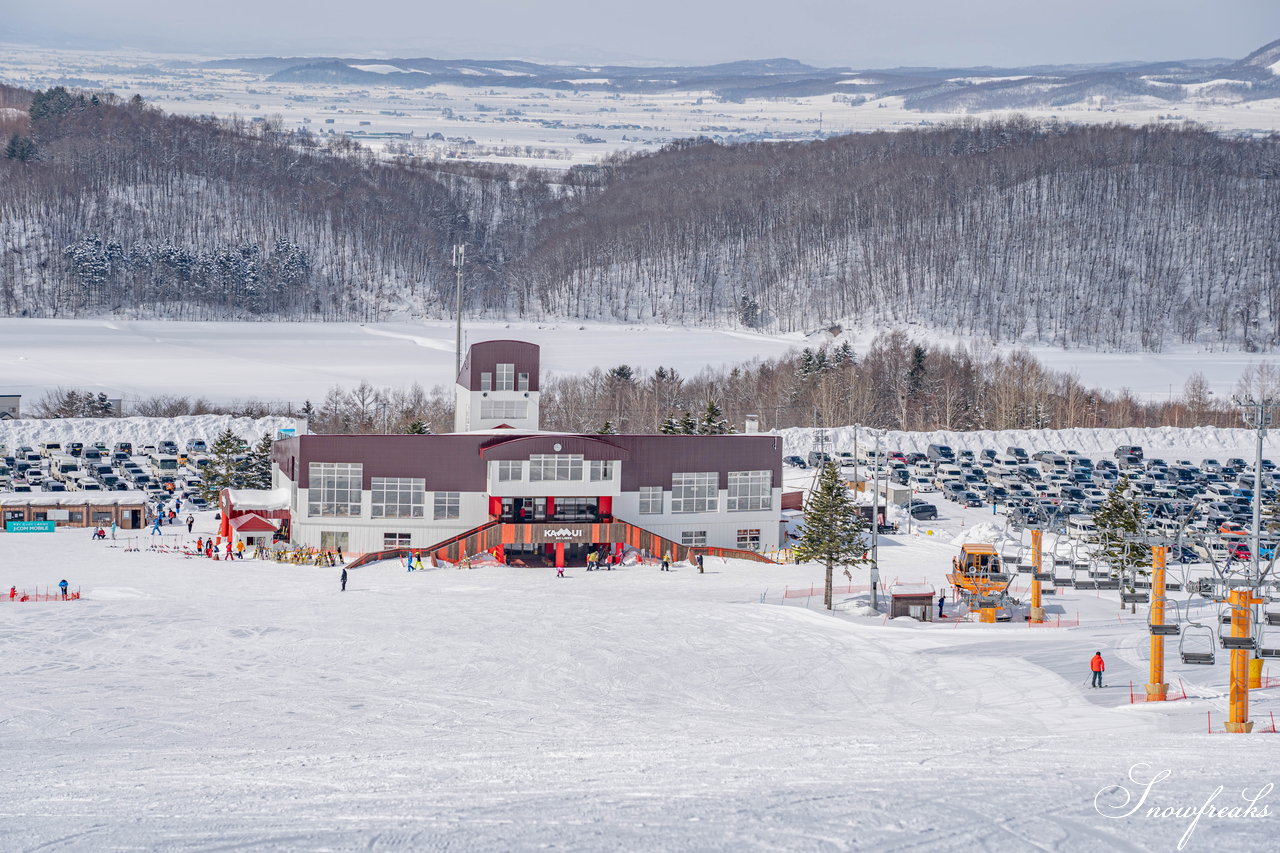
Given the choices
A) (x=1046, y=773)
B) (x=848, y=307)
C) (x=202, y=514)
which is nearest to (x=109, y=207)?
(x=848, y=307)

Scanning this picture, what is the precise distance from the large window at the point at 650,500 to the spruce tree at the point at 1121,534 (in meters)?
15.3

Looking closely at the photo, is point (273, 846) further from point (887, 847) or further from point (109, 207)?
point (109, 207)

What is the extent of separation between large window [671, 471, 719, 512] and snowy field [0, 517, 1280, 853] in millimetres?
8667

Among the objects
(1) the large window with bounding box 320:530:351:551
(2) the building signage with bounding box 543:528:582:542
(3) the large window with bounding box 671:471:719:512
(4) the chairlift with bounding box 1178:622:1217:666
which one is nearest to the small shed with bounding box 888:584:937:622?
(4) the chairlift with bounding box 1178:622:1217:666

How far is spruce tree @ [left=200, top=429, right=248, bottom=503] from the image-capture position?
56.5m

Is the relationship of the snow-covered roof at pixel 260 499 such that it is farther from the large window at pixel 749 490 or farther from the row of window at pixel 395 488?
the large window at pixel 749 490

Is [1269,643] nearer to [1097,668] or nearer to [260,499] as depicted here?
[1097,668]

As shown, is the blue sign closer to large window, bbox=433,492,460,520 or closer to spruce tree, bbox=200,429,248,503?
spruce tree, bbox=200,429,248,503

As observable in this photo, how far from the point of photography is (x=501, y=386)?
5331cm

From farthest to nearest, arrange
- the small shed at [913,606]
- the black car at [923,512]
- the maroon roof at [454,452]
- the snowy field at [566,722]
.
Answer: the black car at [923,512]
the maroon roof at [454,452]
the small shed at [913,606]
the snowy field at [566,722]

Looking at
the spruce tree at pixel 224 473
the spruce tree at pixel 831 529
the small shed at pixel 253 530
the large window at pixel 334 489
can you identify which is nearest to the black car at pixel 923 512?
the spruce tree at pixel 831 529

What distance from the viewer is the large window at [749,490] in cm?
4947

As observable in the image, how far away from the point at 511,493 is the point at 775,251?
A: 135 metres

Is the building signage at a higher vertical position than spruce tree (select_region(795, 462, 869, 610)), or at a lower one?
lower
